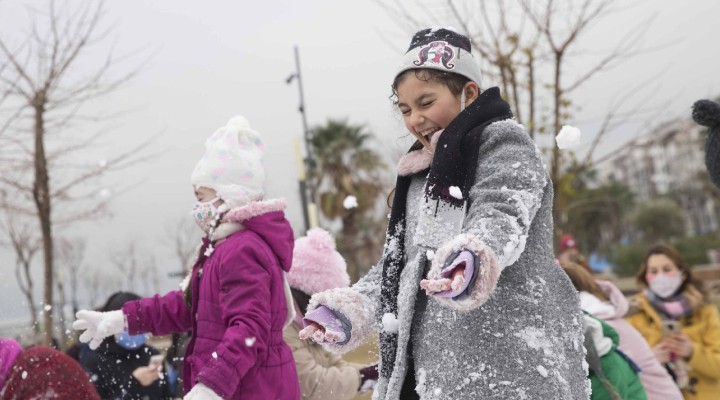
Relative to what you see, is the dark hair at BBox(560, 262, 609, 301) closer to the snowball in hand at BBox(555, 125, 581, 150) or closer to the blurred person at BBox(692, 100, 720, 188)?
the blurred person at BBox(692, 100, 720, 188)

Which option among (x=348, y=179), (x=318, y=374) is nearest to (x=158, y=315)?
(x=318, y=374)

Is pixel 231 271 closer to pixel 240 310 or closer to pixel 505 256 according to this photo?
pixel 240 310

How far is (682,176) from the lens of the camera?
60.7 metres

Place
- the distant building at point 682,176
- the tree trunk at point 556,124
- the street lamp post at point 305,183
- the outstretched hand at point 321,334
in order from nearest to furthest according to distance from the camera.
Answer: the outstretched hand at point 321,334
the tree trunk at point 556,124
the street lamp post at point 305,183
the distant building at point 682,176

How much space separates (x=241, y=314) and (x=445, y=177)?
1.24 m

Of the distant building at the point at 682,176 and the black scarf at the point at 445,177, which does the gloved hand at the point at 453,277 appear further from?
the distant building at the point at 682,176

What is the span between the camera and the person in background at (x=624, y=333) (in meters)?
4.23

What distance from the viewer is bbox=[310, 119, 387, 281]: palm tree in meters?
26.1

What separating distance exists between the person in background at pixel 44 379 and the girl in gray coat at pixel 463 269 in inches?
42.9

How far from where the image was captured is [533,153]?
5.52 ft

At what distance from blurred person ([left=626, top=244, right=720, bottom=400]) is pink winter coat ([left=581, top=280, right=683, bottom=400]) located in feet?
2.05

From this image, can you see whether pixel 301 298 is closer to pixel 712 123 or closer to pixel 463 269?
pixel 712 123

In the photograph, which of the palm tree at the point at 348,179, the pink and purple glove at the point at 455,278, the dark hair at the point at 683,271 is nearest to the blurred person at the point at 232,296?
the pink and purple glove at the point at 455,278

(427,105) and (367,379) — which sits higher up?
(427,105)
